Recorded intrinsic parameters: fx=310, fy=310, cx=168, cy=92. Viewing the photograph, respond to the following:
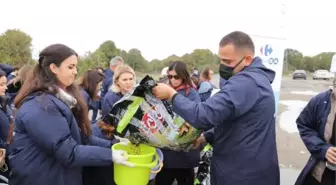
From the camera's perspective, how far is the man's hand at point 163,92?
198cm

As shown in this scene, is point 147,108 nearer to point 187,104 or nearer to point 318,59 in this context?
point 187,104

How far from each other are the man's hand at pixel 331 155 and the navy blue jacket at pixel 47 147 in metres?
1.63

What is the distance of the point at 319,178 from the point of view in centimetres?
245

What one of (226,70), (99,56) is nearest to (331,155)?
(226,70)

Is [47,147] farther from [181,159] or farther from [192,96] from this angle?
[192,96]

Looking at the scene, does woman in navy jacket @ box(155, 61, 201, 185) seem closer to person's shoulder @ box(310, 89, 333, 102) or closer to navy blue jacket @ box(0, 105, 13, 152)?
person's shoulder @ box(310, 89, 333, 102)

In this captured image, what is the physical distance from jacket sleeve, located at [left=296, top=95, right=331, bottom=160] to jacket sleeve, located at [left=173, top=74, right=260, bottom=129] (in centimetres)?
86

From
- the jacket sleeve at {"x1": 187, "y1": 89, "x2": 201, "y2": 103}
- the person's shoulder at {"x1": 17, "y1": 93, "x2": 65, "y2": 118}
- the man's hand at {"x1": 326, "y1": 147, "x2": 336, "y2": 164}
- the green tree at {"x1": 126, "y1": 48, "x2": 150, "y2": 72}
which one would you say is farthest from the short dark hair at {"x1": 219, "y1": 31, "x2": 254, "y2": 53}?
the green tree at {"x1": 126, "y1": 48, "x2": 150, "y2": 72}

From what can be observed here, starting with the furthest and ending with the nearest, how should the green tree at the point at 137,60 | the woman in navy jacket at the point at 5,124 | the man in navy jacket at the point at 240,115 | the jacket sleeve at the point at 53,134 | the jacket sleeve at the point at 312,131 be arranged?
the green tree at the point at 137,60, the woman in navy jacket at the point at 5,124, the jacket sleeve at the point at 312,131, the man in navy jacket at the point at 240,115, the jacket sleeve at the point at 53,134

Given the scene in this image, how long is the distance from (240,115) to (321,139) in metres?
0.97

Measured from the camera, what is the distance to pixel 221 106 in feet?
6.12

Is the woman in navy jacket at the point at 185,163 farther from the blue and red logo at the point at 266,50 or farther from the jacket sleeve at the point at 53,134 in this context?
the blue and red logo at the point at 266,50

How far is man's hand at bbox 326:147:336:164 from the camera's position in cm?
230

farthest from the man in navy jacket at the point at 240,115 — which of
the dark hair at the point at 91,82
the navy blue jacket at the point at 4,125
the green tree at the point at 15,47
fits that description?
the green tree at the point at 15,47
